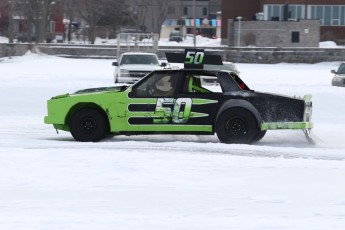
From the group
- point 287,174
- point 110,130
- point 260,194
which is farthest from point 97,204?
point 110,130

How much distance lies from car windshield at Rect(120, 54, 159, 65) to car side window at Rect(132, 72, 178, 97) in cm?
1920

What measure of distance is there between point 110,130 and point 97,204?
6705 millimetres

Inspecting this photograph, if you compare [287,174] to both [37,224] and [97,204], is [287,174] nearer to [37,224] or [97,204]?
[97,204]

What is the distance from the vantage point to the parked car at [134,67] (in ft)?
115

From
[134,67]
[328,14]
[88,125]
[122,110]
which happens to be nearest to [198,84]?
[122,110]

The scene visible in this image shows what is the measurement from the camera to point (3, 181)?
456 inches

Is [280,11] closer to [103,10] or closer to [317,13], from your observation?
[317,13]

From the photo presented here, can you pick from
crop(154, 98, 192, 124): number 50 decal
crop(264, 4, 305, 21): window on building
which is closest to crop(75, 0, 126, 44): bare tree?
crop(264, 4, 305, 21): window on building

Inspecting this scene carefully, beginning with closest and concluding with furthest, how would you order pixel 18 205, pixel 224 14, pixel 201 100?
pixel 18 205 < pixel 201 100 < pixel 224 14

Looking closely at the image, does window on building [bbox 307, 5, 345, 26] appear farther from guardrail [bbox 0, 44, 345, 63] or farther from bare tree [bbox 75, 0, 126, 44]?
guardrail [bbox 0, 44, 345, 63]

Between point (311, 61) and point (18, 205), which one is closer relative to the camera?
point (18, 205)

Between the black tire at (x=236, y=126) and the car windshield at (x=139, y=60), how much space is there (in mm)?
19907

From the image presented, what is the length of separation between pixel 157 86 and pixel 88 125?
1.41 meters

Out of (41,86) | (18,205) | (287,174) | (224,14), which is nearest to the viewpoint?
(18,205)
